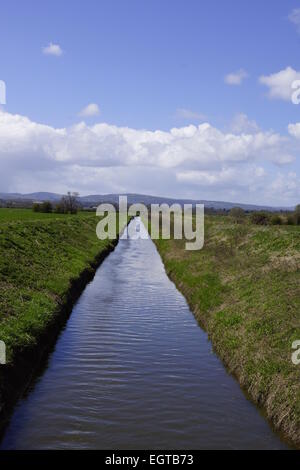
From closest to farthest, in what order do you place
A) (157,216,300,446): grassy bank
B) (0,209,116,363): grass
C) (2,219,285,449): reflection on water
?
1. (2,219,285,449): reflection on water
2. (157,216,300,446): grassy bank
3. (0,209,116,363): grass

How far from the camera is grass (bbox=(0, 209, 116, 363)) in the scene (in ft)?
59.6

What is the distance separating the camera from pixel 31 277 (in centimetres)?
2684

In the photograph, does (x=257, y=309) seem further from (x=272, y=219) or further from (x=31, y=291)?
(x=272, y=219)

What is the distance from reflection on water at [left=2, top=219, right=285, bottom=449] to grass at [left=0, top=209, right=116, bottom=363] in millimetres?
1480

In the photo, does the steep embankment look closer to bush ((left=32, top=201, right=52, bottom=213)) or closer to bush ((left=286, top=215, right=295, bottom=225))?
bush ((left=286, top=215, right=295, bottom=225))

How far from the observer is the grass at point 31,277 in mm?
18156

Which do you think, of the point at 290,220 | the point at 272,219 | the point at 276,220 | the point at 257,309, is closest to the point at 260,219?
the point at 272,219

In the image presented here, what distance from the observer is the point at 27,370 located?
1641cm

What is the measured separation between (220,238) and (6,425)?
39.4 m

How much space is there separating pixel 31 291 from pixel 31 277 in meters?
3.12

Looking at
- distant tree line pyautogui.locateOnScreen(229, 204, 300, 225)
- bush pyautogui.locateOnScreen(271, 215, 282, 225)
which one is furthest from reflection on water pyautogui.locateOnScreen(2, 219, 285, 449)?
bush pyautogui.locateOnScreen(271, 215, 282, 225)
